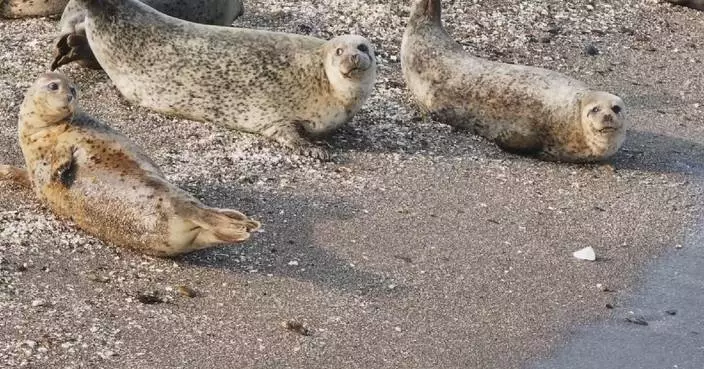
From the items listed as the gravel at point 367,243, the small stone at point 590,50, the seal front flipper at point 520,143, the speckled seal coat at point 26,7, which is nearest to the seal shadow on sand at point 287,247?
the gravel at point 367,243

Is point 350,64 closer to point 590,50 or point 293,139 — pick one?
point 293,139

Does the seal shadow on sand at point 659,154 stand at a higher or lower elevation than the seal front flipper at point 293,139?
lower

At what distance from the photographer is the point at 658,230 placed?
19.1ft

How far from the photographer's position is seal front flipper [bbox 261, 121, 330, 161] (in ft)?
20.5

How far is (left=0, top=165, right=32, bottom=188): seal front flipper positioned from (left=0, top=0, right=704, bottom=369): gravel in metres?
0.06

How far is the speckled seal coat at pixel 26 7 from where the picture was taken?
7.85 metres

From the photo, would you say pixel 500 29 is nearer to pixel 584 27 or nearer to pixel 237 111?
pixel 584 27

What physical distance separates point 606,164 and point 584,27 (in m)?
2.13

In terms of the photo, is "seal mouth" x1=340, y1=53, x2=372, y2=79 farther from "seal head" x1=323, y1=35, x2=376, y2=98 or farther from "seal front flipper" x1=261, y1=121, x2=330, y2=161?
"seal front flipper" x1=261, y1=121, x2=330, y2=161

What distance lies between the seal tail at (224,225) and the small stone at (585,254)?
1.48 metres

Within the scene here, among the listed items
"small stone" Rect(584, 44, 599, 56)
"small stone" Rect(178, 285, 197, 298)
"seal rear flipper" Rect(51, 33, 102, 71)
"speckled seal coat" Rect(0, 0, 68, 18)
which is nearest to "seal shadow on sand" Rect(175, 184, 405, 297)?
"small stone" Rect(178, 285, 197, 298)

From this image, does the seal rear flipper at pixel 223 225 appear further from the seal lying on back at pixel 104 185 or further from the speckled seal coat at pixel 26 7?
the speckled seal coat at pixel 26 7

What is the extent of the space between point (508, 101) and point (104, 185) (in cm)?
257

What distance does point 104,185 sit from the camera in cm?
507
